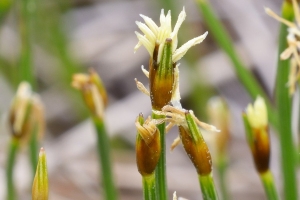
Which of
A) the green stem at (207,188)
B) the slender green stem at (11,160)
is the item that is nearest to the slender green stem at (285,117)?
Result: the green stem at (207,188)

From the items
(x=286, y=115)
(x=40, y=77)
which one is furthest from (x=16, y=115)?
(x=40, y=77)

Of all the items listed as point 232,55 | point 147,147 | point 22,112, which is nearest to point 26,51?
point 22,112

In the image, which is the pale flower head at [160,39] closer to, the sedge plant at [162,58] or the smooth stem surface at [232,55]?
the sedge plant at [162,58]

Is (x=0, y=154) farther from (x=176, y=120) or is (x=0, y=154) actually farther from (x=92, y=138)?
(x=176, y=120)

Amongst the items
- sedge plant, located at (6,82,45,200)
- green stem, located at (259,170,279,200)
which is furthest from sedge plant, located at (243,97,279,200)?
sedge plant, located at (6,82,45,200)

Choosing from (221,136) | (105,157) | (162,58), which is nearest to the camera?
(162,58)

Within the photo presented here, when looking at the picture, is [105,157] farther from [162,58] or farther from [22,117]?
[162,58]
